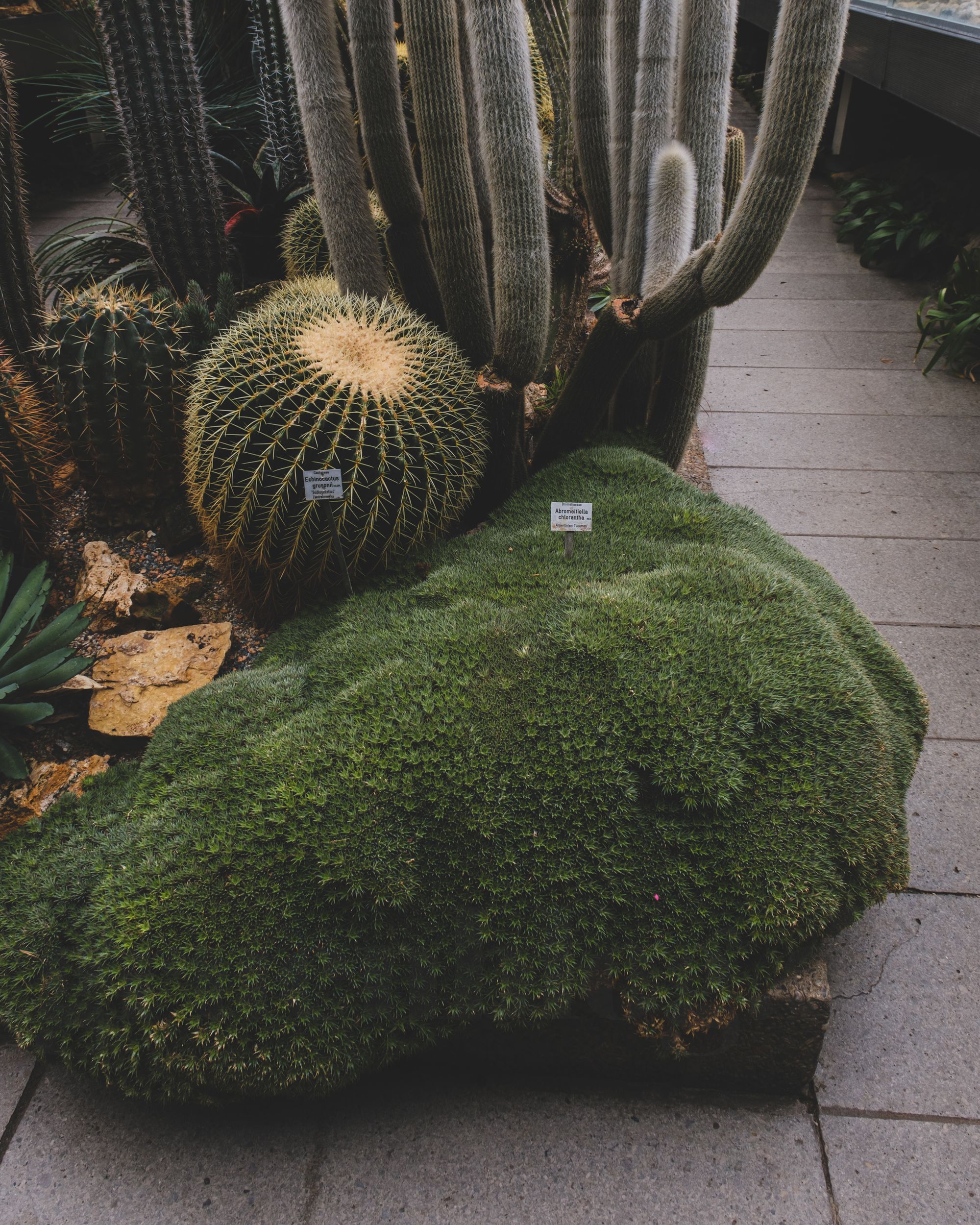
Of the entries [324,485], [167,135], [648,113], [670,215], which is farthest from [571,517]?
[167,135]

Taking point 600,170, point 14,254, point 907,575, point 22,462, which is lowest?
point 907,575

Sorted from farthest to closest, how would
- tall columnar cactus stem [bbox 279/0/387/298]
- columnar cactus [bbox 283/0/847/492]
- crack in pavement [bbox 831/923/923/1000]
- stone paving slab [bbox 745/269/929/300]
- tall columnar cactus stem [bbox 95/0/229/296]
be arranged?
stone paving slab [bbox 745/269/929/300] → tall columnar cactus stem [bbox 95/0/229/296] → tall columnar cactus stem [bbox 279/0/387/298] → columnar cactus [bbox 283/0/847/492] → crack in pavement [bbox 831/923/923/1000]

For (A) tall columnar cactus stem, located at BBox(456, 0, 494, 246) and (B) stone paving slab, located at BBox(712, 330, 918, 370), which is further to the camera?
(B) stone paving slab, located at BBox(712, 330, 918, 370)

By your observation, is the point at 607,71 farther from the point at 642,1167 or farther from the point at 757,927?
the point at 642,1167

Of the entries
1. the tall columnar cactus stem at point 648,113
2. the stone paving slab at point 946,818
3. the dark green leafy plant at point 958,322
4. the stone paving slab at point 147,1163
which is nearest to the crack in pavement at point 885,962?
the stone paving slab at point 946,818

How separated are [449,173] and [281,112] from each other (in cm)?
338

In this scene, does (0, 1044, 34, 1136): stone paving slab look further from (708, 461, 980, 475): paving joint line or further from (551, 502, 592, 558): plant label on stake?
(708, 461, 980, 475): paving joint line

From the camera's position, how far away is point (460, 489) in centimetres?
305

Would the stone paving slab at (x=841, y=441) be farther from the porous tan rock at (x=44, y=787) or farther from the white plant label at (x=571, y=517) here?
the porous tan rock at (x=44, y=787)

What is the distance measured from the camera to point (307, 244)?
15.4ft

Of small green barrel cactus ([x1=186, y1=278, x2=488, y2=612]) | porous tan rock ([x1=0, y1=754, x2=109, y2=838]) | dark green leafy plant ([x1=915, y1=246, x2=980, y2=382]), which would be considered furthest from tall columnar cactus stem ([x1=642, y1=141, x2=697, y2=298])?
dark green leafy plant ([x1=915, y1=246, x2=980, y2=382])

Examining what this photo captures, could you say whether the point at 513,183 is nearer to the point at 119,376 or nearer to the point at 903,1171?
the point at 119,376

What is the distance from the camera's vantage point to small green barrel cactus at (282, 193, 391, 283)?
15.3 feet

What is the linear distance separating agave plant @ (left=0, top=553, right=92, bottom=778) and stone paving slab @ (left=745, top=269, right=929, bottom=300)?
569 cm
